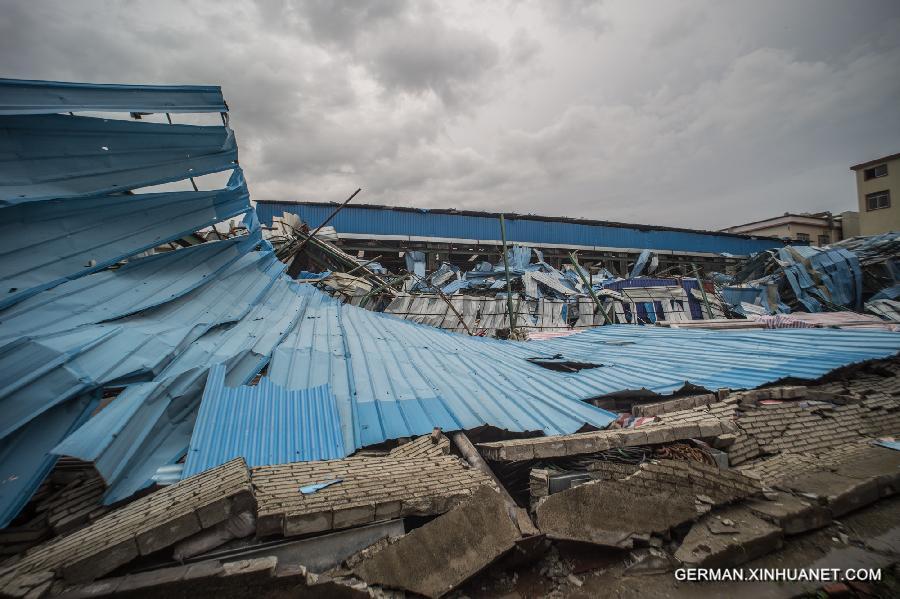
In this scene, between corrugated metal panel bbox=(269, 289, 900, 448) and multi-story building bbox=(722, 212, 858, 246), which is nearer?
corrugated metal panel bbox=(269, 289, 900, 448)

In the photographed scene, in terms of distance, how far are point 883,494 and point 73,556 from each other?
586 centimetres

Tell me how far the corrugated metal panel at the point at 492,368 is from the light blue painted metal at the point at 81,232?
2151mm

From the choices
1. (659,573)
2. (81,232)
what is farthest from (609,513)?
(81,232)

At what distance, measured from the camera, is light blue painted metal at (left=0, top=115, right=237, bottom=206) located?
384 cm

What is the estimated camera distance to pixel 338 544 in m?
2.32

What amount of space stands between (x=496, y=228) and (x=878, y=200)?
2840cm

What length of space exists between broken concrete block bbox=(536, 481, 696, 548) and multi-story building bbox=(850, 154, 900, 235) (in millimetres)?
38085

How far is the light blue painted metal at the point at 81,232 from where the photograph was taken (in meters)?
3.52

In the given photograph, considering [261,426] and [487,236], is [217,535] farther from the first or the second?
[487,236]

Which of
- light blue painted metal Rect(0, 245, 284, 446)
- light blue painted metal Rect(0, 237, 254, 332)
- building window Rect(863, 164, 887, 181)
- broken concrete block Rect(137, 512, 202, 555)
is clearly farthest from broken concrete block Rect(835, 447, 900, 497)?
building window Rect(863, 164, 887, 181)

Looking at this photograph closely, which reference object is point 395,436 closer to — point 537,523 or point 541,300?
point 537,523

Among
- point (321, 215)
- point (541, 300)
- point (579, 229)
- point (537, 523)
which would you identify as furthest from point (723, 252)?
point (537, 523)

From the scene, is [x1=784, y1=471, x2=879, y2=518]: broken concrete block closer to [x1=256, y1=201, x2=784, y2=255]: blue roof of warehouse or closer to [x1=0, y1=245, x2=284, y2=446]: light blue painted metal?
[x1=0, y1=245, x2=284, y2=446]: light blue painted metal

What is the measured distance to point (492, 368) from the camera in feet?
19.5
